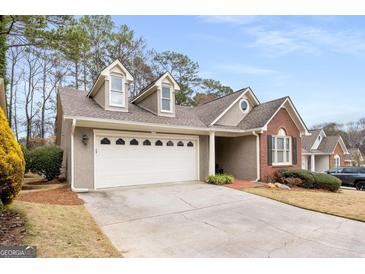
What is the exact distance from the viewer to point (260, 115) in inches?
569

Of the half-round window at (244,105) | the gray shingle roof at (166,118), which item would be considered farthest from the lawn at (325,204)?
the half-round window at (244,105)

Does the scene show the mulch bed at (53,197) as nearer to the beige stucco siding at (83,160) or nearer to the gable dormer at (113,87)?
the beige stucco siding at (83,160)

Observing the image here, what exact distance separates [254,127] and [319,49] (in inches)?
202

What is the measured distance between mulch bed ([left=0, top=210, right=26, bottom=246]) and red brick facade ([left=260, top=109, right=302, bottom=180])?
38.0 ft

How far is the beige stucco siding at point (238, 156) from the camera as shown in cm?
1395

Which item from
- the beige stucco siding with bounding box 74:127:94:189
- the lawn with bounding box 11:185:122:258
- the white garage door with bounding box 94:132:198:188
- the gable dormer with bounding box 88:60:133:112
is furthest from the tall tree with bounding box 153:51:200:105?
the lawn with bounding box 11:185:122:258

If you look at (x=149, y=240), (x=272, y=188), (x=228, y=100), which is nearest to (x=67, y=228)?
(x=149, y=240)

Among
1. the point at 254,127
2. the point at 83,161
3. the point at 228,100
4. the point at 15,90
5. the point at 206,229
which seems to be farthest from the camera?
the point at 15,90

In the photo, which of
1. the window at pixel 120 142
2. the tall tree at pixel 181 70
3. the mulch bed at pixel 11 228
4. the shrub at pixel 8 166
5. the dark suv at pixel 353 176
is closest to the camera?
the mulch bed at pixel 11 228

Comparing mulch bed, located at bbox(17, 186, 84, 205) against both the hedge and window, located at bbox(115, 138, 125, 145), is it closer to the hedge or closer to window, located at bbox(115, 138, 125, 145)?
window, located at bbox(115, 138, 125, 145)

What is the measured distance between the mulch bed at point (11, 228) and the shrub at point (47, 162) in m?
6.46

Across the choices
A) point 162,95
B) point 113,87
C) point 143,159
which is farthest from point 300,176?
point 113,87

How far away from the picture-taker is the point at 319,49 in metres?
9.84
